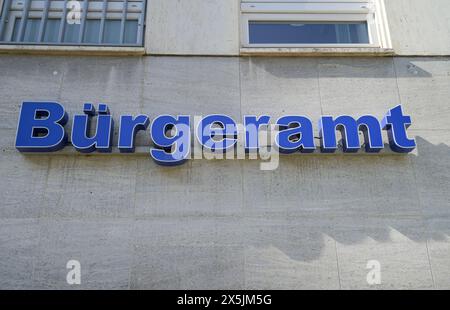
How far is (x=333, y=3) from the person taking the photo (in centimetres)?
755

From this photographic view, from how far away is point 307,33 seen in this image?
24.3 feet

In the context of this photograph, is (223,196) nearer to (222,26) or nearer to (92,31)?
(222,26)

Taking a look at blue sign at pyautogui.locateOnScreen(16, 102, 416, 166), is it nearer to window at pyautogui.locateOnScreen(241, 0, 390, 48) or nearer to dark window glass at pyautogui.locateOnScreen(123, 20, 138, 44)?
dark window glass at pyautogui.locateOnScreen(123, 20, 138, 44)

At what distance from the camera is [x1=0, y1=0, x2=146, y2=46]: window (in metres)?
7.11

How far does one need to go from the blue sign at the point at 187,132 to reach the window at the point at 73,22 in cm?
169

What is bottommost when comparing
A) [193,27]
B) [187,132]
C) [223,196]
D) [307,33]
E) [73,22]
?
[223,196]

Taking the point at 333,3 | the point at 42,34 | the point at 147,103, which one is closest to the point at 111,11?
the point at 42,34

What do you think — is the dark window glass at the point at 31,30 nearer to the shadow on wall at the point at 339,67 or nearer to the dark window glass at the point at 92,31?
the dark window glass at the point at 92,31

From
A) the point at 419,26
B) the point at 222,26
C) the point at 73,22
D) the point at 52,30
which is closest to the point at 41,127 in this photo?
the point at 52,30

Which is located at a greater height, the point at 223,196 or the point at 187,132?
the point at 187,132

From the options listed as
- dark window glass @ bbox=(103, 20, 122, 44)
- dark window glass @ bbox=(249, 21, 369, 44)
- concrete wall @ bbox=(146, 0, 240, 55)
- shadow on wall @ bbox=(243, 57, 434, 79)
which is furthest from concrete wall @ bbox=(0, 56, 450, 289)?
dark window glass @ bbox=(249, 21, 369, 44)

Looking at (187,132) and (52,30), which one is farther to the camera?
(52,30)

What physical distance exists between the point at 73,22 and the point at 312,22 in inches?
182
